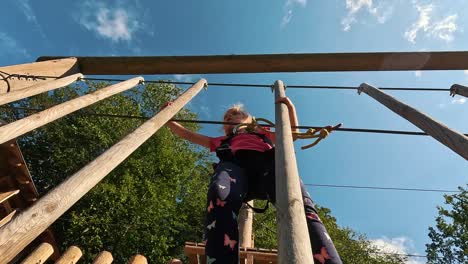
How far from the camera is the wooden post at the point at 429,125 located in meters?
1.86

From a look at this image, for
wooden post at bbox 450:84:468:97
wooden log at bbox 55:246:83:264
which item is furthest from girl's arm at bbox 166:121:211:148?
wooden post at bbox 450:84:468:97

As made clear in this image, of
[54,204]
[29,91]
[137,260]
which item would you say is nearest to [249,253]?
[137,260]

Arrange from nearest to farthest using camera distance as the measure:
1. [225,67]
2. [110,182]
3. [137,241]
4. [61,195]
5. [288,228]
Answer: [288,228] → [61,195] → [225,67] → [137,241] → [110,182]

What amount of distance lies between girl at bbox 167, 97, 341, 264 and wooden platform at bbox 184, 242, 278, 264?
30.2 inches

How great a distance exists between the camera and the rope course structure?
1137mm

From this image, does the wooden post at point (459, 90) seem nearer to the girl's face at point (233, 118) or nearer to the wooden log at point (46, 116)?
the girl's face at point (233, 118)

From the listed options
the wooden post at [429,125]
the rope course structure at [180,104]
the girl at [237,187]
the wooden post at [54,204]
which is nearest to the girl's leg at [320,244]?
the girl at [237,187]

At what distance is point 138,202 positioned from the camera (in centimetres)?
1645

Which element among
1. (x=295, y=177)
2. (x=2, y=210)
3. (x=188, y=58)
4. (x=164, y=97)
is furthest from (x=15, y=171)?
(x=164, y=97)

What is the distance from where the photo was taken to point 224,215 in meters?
2.16

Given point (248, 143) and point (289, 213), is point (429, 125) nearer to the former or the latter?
point (248, 143)

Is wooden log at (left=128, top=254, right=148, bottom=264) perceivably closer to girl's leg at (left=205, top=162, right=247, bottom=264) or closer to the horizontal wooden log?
the horizontal wooden log

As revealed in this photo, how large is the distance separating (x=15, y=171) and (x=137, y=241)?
8822mm

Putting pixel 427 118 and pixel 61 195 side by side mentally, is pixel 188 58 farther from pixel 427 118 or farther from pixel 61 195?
pixel 61 195
